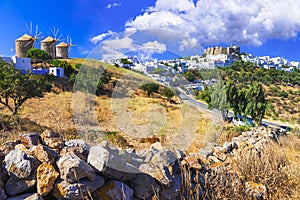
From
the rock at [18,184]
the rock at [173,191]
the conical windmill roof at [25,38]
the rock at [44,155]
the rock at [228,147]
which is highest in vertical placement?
the conical windmill roof at [25,38]

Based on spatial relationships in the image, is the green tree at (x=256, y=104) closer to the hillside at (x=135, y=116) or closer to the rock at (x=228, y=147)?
the hillside at (x=135, y=116)

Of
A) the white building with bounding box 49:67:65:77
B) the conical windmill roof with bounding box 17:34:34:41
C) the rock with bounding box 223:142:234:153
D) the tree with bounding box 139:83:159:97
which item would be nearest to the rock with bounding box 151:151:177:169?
the rock with bounding box 223:142:234:153

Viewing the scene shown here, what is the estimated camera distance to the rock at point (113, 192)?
2.26 m

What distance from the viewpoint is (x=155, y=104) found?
6840 millimetres

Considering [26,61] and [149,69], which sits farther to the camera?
[26,61]

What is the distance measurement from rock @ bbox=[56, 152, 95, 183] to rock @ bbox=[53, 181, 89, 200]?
0.04 meters

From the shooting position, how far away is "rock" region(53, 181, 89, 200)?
208 centimetres

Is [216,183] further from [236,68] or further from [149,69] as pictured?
[236,68]

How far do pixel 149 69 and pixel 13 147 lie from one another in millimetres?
2901

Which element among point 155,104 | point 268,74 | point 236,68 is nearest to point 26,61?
point 155,104

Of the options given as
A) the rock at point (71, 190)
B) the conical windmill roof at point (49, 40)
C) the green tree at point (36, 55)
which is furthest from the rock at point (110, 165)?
the conical windmill roof at point (49, 40)

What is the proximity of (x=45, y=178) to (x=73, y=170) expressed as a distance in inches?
9.5

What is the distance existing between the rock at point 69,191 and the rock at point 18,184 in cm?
22

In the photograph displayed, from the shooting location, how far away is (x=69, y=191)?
2.08 m
